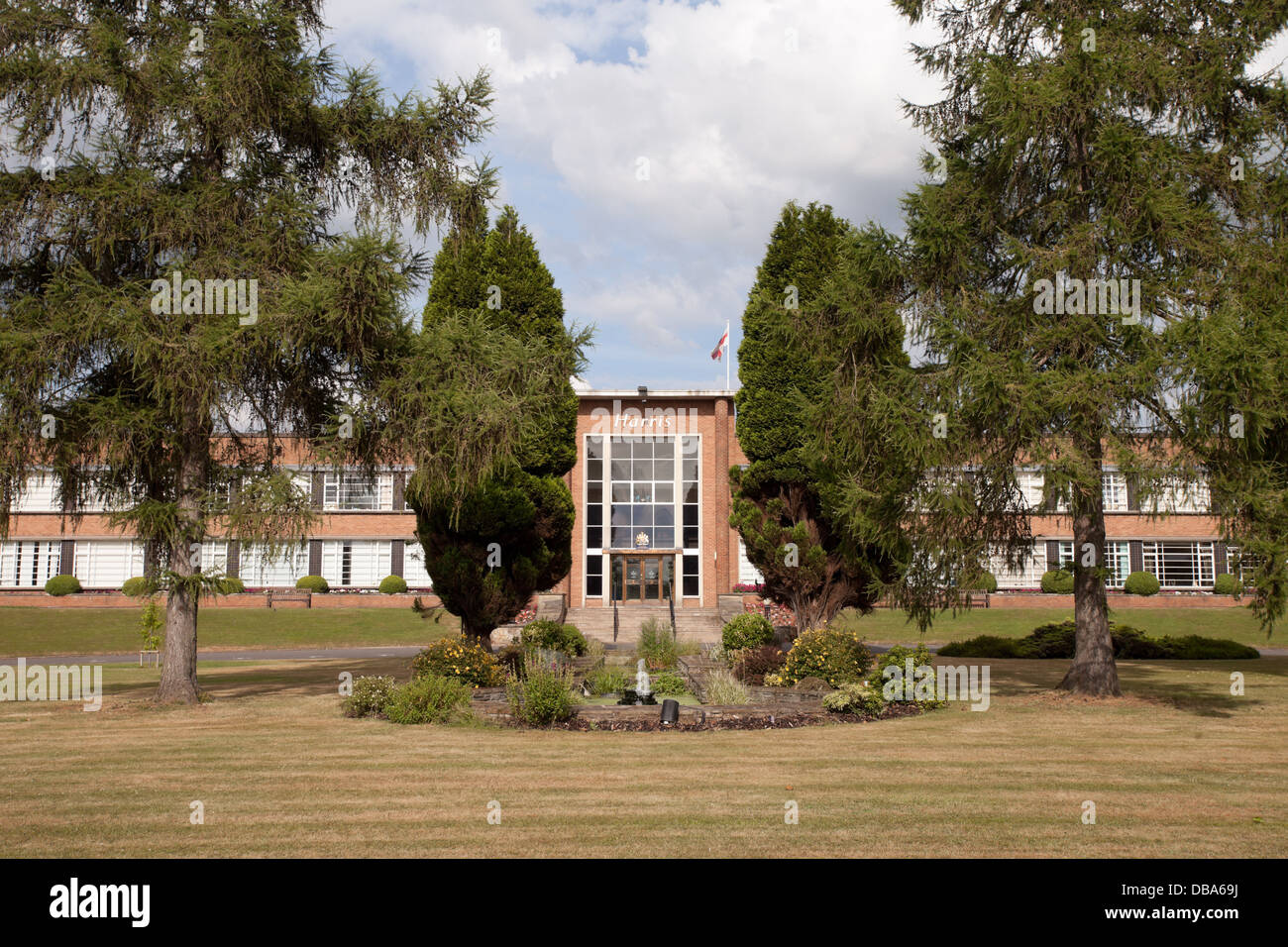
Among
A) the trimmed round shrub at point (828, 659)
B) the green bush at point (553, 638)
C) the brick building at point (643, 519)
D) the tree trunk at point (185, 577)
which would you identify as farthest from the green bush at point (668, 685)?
the brick building at point (643, 519)

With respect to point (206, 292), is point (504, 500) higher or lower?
lower

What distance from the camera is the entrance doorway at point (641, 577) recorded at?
117 feet

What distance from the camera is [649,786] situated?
27.2 feet

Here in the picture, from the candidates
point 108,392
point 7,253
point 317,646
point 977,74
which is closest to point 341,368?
point 108,392

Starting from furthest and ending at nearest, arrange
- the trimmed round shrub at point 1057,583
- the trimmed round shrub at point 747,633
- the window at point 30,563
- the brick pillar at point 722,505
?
the window at point 30,563
the trimmed round shrub at point 1057,583
the brick pillar at point 722,505
the trimmed round shrub at point 747,633

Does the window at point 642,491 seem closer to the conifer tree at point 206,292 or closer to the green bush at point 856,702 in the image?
the conifer tree at point 206,292

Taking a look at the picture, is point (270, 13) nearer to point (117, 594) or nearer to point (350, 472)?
point (350, 472)

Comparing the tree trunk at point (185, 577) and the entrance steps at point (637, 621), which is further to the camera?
the entrance steps at point (637, 621)

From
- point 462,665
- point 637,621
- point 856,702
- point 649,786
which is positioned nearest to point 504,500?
point 462,665

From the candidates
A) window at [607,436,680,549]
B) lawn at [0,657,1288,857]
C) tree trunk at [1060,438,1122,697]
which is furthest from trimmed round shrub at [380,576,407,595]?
tree trunk at [1060,438,1122,697]

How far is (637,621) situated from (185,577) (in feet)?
62.5

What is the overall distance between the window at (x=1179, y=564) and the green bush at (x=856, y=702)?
33313mm

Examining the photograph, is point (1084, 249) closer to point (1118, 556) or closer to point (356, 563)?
point (1118, 556)

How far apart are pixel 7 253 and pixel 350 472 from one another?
18.6 ft
